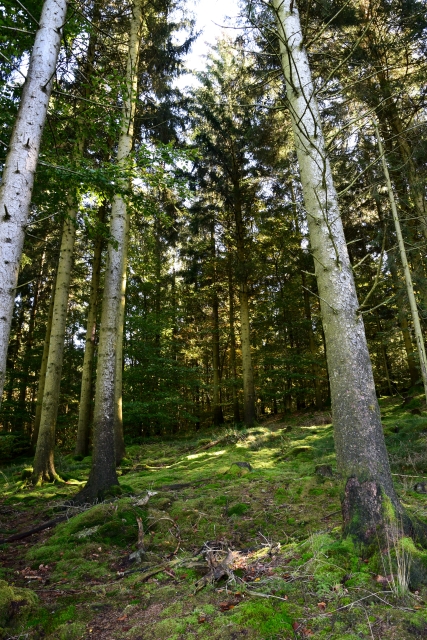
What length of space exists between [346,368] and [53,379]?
7.46 metres

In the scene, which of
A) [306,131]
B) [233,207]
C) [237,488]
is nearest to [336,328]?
[306,131]

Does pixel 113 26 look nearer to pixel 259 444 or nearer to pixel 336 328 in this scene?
pixel 336 328

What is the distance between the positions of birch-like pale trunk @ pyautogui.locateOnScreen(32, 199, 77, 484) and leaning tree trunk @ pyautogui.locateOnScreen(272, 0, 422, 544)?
5.60m

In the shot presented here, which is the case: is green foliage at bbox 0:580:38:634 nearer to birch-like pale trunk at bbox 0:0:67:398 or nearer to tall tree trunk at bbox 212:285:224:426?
birch-like pale trunk at bbox 0:0:67:398

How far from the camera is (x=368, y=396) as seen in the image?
3242mm

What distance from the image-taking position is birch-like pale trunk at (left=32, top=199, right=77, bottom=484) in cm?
823

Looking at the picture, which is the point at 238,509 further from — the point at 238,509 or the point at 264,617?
the point at 264,617

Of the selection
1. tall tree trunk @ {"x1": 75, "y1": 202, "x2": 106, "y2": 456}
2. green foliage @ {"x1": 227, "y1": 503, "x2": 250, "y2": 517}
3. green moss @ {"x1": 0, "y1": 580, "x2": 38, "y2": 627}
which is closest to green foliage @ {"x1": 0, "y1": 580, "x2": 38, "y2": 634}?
green moss @ {"x1": 0, "y1": 580, "x2": 38, "y2": 627}

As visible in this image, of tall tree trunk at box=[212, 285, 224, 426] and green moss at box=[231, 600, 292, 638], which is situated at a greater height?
tall tree trunk at box=[212, 285, 224, 426]

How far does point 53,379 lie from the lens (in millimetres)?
8664

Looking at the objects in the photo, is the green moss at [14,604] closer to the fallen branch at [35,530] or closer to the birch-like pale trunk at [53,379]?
the fallen branch at [35,530]

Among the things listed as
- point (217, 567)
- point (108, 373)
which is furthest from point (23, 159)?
point (217, 567)

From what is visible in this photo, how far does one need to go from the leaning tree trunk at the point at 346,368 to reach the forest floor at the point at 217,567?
30 cm

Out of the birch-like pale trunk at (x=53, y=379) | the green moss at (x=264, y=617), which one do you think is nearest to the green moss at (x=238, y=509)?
the green moss at (x=264, y=617)
